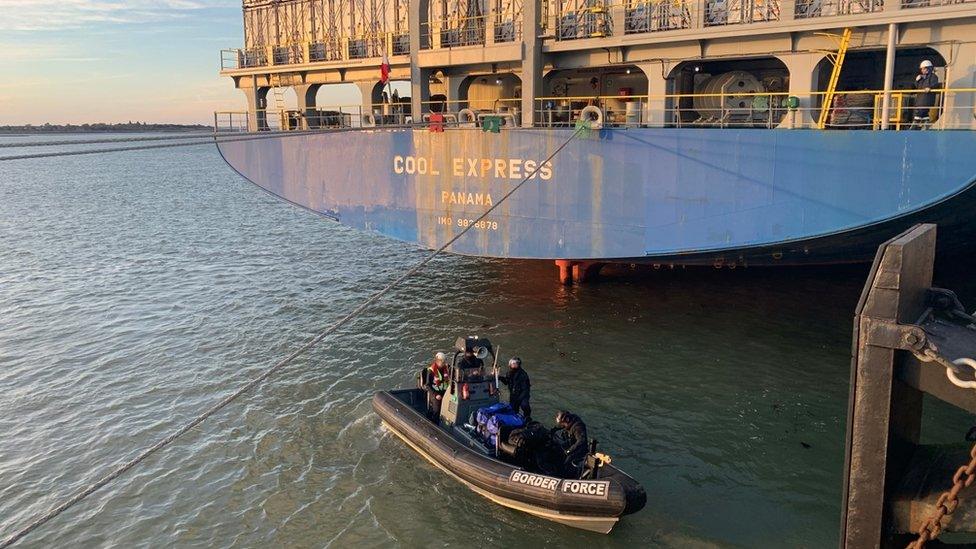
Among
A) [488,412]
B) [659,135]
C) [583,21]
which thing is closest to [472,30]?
[583,21]

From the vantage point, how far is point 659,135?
13.8m

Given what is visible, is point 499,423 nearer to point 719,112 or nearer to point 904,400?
point 904,400

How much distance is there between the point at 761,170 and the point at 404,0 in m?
12.8

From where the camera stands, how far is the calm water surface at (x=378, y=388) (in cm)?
938

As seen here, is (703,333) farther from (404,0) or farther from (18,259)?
(18,259)

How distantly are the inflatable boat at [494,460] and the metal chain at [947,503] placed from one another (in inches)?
Result: 156

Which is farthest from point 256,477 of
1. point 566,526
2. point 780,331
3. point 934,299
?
point 780,331

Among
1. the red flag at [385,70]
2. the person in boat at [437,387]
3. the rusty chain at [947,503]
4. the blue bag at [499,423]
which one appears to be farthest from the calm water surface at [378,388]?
the red flag at [385,70]

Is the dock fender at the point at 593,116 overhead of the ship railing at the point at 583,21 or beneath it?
beneath

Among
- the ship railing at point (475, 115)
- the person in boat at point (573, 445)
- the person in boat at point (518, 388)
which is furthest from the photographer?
the ship railing at point (475, 115)

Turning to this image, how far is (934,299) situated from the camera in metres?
4.97

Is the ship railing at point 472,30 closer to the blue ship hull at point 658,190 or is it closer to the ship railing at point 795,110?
the ship railing at point 795,110

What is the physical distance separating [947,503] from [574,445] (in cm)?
520

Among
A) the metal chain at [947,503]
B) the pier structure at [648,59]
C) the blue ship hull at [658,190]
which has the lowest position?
the metal chain at [947,503]
